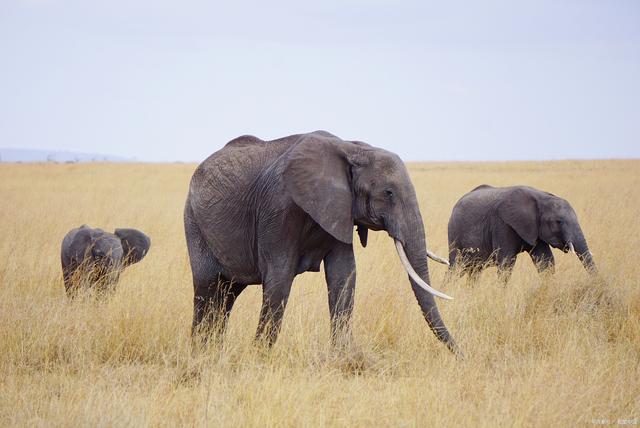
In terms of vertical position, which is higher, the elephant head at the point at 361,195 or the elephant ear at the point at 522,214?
the elephant head at the point at 361,195

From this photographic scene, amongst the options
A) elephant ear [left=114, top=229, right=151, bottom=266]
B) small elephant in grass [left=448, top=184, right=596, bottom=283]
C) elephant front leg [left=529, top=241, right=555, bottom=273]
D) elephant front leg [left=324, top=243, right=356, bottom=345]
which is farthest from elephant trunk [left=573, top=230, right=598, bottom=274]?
elephant ear [left=114, top=229, right=151, bottom=266]

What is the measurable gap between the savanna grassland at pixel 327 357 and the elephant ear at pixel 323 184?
1059mm

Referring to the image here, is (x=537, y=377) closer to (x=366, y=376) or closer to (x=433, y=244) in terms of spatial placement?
(x=366, y=376)

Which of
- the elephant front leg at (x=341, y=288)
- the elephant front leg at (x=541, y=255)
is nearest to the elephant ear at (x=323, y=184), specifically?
the elephant front leg at (x=341, y=288)

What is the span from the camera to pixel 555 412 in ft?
15.3

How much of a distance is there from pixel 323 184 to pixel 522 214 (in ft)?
16.7

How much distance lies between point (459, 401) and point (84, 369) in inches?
113

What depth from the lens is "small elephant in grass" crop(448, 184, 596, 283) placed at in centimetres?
970

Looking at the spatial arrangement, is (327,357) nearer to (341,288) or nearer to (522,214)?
(341,288)

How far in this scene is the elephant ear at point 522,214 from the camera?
9867 mm

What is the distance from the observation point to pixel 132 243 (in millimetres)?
9398

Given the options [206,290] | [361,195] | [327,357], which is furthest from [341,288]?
[206,290]

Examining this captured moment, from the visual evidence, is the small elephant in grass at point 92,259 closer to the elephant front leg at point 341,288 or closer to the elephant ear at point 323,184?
the elephant front leg at point 341,288

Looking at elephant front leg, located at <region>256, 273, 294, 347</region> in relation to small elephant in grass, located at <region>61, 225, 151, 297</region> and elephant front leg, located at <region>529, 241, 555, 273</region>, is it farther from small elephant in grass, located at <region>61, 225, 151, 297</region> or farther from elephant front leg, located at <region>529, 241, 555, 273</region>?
elephant front leg, located at <region>529, 241, 555, 273</region>
